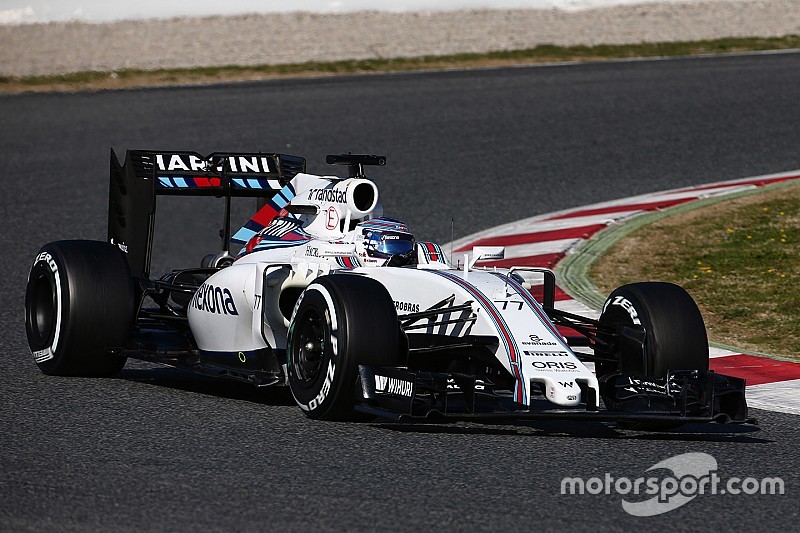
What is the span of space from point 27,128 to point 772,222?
883 cm

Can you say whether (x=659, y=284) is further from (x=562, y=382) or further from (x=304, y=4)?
(x=304, y=4)

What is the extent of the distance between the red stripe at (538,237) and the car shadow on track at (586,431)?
14.8 ft

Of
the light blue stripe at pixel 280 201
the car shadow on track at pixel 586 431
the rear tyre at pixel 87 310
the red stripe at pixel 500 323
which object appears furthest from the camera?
the light blue stripe at pixel 280 201

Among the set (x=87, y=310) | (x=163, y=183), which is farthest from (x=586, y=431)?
(x=163, y=183)

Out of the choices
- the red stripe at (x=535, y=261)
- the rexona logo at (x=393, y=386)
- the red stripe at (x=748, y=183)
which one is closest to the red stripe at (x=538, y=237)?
the red stripe at (x=535, y=261)

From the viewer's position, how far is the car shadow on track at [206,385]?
23.9ft

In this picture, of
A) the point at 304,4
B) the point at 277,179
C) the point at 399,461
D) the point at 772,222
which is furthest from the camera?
the point at 304,4

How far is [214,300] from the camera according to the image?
24.7 ft

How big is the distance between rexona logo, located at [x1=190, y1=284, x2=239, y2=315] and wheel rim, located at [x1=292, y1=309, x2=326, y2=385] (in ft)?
2.44

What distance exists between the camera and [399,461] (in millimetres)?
5691

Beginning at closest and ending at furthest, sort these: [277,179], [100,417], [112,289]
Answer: [100,417], [112,289], [277,179]

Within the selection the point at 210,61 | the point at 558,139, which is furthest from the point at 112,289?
the point at 210,61

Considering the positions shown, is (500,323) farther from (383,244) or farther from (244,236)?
(244,236)

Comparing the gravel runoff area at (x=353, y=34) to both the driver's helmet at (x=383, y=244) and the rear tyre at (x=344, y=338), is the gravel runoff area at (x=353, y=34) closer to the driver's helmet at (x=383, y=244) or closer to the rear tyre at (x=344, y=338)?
the driver's helmet at (x=383, y=244)
